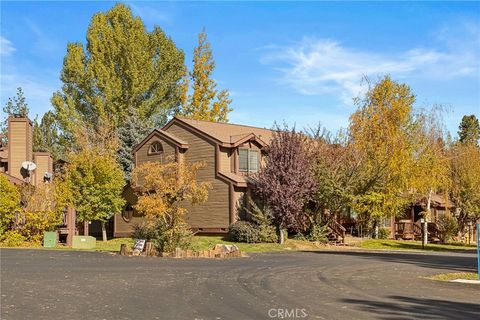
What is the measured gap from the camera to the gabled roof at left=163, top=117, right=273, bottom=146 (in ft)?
126

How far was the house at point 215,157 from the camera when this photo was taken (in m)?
37.3

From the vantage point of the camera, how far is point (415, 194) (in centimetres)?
4362

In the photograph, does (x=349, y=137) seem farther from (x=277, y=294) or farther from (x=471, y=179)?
(x=277, y=294)

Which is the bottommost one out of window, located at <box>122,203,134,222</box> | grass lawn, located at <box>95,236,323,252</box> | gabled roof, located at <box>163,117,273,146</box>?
grass lawn, located at <box>95,236,323,252</box>

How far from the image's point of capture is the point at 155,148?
139 feet

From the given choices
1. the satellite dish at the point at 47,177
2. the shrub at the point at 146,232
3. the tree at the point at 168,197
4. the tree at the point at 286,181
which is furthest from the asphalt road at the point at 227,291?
the satellite dish at the point at 47,177

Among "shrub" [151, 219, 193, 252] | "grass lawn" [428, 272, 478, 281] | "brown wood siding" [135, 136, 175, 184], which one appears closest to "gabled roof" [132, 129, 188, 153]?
"brown wood siding" [135, 136, 175, 184]

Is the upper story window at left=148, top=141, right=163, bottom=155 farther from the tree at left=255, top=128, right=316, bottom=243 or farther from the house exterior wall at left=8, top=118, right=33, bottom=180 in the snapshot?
the tree at left=255, top=128, right=316, bottom=243

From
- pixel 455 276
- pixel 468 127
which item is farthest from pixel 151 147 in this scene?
pixel 468 127

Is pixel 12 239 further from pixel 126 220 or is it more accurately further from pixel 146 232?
pixel 126 220

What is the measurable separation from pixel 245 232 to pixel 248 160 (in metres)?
6.68

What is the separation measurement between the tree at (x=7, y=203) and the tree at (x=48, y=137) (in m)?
26.2

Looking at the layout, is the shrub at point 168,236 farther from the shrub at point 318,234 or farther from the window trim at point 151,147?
the window trim at point 151,147

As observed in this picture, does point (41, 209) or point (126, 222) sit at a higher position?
point (41, 209)
